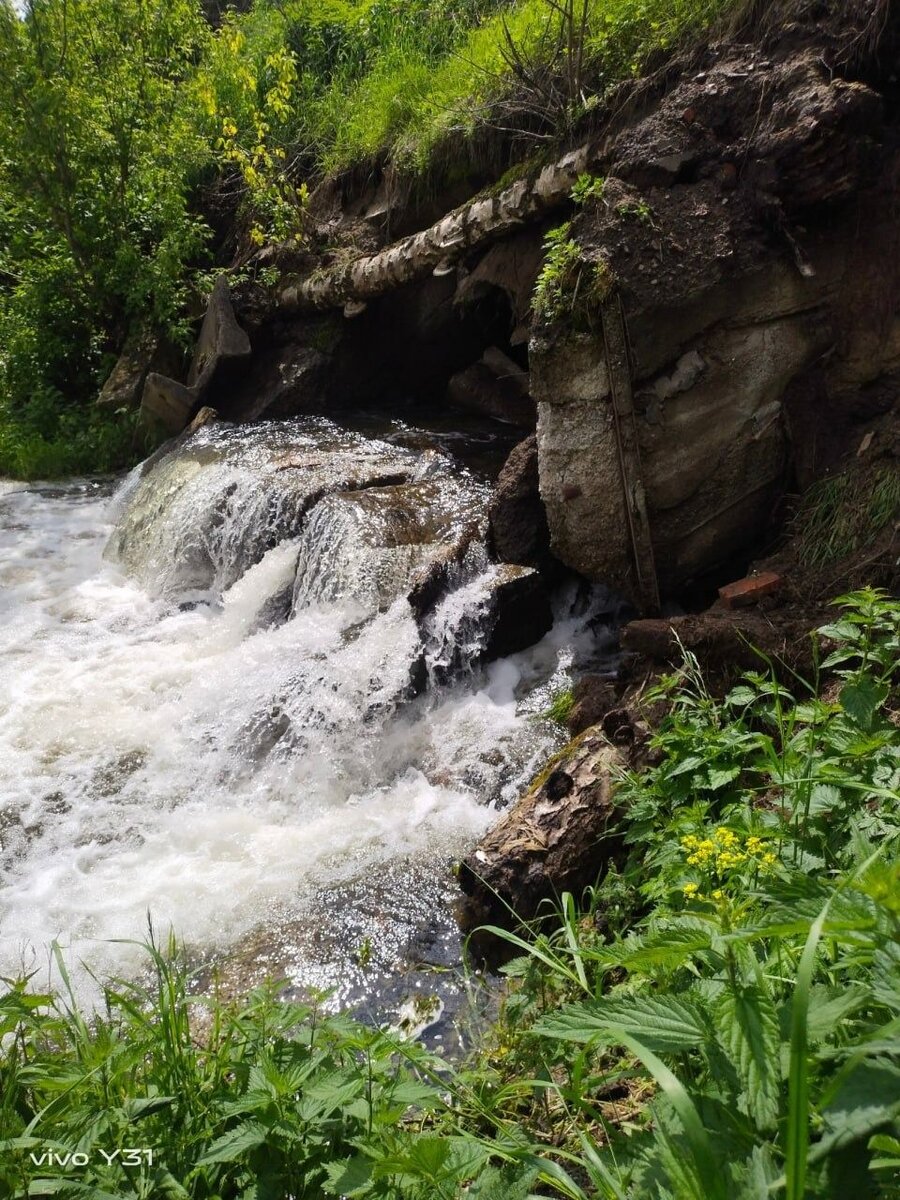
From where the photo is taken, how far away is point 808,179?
3961mm

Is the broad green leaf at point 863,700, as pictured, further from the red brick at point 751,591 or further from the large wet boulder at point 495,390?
the large wet boulder at point 495,390

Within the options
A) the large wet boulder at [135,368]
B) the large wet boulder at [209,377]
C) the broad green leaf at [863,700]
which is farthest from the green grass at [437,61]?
the broad green leaf at [863,700]

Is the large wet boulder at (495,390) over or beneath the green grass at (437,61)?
beneath

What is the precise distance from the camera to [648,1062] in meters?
1.10

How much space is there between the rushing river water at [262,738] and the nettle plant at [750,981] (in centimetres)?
118

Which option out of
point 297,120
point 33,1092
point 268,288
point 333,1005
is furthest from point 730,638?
point 297,120

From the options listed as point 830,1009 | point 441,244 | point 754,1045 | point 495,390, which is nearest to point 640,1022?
point 754,1045

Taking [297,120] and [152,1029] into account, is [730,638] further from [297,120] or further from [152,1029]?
[297,120]

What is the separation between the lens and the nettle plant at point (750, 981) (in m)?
1.06

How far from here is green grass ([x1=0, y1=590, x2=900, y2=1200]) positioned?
43.8 inches

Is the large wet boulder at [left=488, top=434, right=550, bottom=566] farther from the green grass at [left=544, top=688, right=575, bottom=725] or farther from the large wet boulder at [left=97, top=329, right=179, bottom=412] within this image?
the large wet boulder at [left=97, top=329, right=179, bottom=412]

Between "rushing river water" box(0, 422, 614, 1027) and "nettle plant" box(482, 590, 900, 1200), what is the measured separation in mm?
1178

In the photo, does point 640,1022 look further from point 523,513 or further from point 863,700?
point 523,513

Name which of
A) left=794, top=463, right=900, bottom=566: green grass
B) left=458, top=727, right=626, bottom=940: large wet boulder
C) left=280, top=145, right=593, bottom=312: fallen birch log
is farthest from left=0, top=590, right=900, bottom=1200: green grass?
left=280, top=145, right=593, bottom=312: fallen birch log
